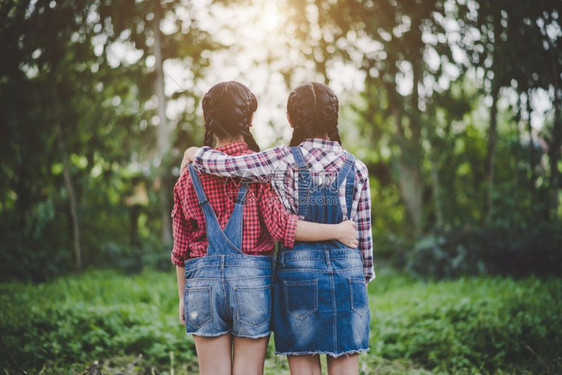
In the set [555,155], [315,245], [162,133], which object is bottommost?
[315,245]

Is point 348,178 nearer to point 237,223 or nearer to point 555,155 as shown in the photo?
point 237,223

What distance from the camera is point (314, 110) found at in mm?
1969

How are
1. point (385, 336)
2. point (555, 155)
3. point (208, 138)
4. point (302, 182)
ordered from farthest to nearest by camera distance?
point (555, 155) → point (385, 336) → point (208, 138) → point (302, 182)

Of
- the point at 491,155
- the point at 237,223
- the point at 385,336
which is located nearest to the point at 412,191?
the point at 491,155

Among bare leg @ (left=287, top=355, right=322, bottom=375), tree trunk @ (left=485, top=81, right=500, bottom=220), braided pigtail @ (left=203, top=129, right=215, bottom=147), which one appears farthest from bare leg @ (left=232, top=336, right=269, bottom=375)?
tree trunk @ (left=485, top=81, right=500, bottom=220)

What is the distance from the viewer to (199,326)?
1.85 m

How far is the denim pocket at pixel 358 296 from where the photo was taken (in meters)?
1.90

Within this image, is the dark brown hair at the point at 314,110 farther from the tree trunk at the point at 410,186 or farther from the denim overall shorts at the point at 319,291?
the tree trunk at the point at 410,186

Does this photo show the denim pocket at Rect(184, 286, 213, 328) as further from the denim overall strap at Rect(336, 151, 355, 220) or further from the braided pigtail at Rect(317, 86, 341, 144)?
the braided pigtail at Rect(317, 86, 341, 144)

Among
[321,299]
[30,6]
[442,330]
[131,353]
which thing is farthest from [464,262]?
[30,6]

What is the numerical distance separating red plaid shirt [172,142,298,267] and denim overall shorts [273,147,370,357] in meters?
0.10

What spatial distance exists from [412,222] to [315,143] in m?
5.88

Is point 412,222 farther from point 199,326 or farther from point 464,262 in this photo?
point 199,326

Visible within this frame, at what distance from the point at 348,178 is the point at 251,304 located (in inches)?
26.2
